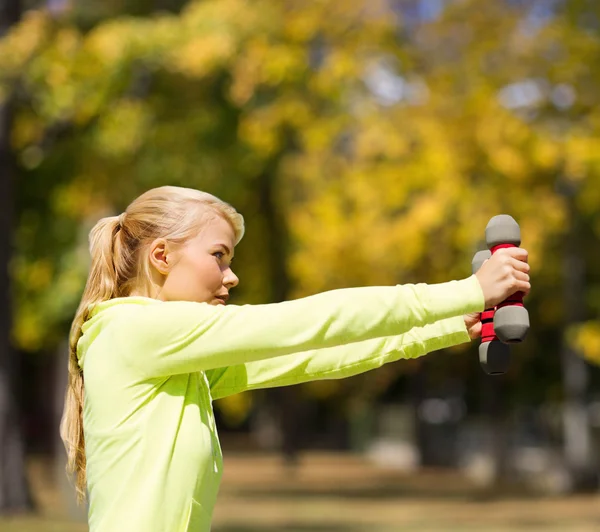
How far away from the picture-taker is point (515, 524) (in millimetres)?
16125

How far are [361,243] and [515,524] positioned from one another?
5705mm

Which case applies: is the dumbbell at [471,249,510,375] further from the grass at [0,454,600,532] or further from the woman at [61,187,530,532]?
the grass at [0,454,600,532]

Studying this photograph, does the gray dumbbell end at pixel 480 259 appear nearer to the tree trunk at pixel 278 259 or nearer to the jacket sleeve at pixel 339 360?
the jacket sleeve at pixel 339 360

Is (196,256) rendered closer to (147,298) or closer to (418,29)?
(147,298)

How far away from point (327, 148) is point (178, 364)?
1509cm

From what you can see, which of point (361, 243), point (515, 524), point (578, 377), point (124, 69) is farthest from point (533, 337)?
point (124, 69)

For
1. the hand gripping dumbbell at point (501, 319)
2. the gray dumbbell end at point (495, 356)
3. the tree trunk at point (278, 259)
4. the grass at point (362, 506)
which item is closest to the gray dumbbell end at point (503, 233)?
the hand gripping dumbbell at point (501, 319)

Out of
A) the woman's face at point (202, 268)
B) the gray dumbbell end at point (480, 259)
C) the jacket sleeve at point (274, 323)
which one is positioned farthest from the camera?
the gray dumbbell end at point (480, 259)

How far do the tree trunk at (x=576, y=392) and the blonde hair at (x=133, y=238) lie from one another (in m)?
19.1

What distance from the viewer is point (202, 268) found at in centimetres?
270

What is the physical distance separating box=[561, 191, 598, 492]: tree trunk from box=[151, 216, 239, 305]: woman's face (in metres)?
19.2

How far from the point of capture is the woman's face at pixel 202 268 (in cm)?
270

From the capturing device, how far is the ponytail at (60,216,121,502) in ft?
9.12

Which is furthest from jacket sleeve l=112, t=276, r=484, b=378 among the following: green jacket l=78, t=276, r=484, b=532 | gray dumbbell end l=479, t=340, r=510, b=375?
gray dumbbell end l=479, t=340, r=510, b=375
